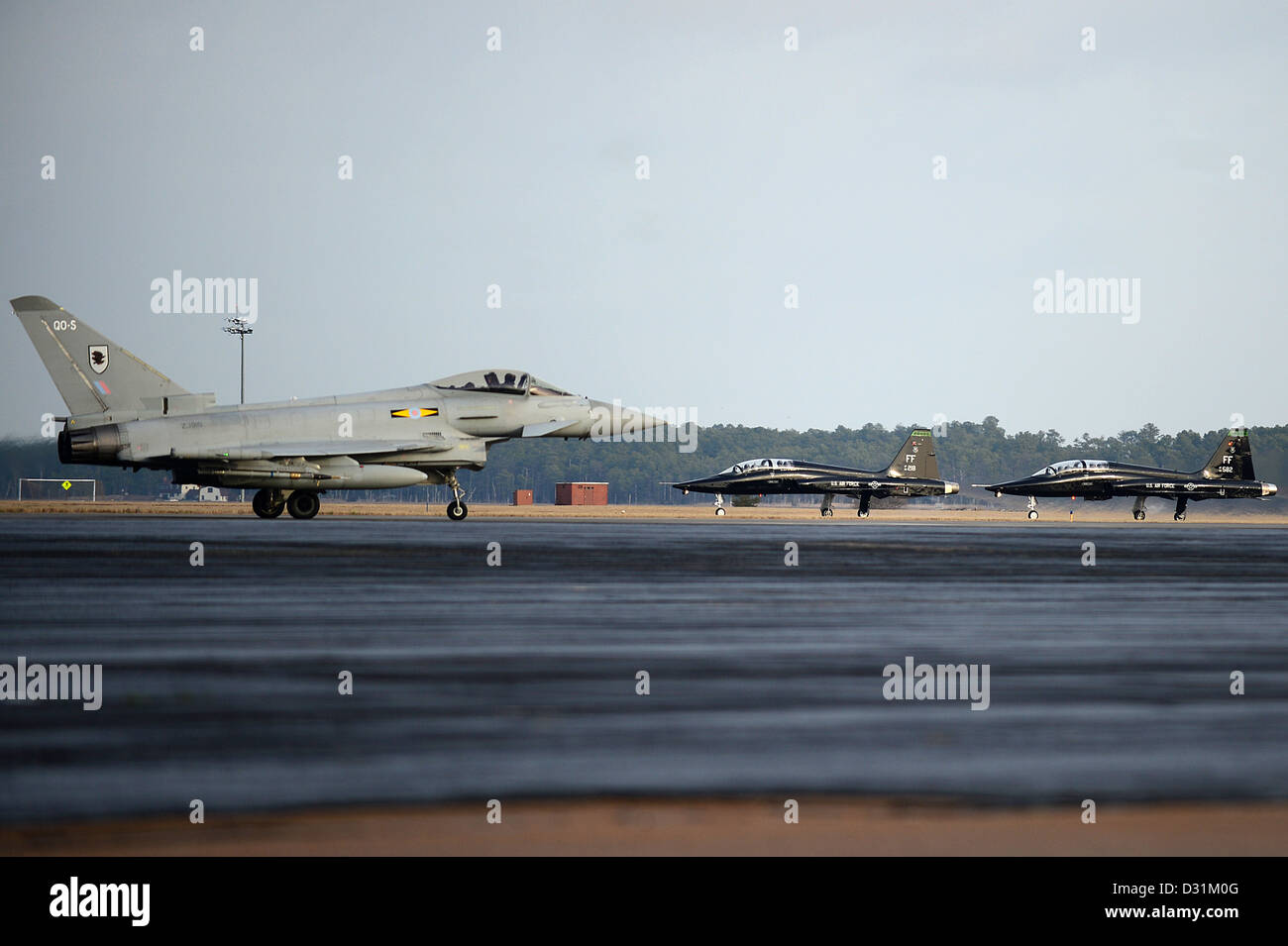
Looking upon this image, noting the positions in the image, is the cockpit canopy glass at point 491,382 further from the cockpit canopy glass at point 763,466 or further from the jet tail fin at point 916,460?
the jet tail fin at point 916,460

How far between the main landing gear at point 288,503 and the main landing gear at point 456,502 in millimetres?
3502

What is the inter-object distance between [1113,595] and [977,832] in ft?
34.6

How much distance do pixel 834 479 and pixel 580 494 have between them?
118 feet

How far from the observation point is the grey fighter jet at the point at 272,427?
100 feet

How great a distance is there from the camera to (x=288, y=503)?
3344 centimetres

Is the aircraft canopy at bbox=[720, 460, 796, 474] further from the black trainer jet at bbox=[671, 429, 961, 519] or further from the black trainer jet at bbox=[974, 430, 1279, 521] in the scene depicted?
the black trainer jet at bbox=[974, 430, 1279, 521]

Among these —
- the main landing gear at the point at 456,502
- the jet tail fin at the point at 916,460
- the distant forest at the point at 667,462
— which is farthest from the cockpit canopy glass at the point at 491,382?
the distant forest at the point at 667,462

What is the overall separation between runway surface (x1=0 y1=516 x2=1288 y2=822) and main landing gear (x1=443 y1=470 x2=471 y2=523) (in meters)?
16.0

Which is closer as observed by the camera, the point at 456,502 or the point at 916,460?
the point at 456,502

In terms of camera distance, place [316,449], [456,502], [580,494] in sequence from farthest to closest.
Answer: [580,494], [456,502], [316,449]

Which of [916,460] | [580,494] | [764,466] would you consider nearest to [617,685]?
[764,466]

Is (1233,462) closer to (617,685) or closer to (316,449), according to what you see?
(316,449)
